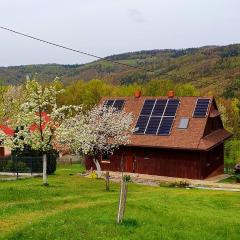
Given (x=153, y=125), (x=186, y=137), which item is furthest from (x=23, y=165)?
(x=186, y=137)

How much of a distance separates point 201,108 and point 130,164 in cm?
929

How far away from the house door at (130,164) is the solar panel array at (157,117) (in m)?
2.81

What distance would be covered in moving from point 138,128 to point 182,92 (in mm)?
42257

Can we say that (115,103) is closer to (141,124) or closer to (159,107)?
(141,124)

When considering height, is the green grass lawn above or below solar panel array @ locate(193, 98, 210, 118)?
below

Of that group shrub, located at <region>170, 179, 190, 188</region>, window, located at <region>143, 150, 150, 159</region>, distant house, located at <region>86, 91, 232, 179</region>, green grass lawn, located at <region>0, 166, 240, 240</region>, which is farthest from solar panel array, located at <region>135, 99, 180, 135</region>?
green grass lawn, located at <region>0, 166, 240, 240</region>

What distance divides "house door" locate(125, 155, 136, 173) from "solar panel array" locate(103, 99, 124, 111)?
6.36 m

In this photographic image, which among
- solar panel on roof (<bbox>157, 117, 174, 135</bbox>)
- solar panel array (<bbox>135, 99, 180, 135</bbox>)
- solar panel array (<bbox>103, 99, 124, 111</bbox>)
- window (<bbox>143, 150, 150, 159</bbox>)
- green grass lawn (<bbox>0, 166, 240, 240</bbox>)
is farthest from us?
solar panel array (<bbox>103, 99, 124, 111</bbox>)

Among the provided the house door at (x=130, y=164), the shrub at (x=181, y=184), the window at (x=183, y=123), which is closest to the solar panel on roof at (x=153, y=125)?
the window at (x=183, y=123)

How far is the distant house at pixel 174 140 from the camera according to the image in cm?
4372

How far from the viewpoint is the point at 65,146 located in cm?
4278

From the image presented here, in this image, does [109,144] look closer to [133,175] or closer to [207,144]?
[133,175]

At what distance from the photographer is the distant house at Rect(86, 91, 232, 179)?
43.7 metres

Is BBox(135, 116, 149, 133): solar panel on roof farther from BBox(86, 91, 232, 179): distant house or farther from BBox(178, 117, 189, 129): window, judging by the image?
BBox(178, 117, 189, 129): window
